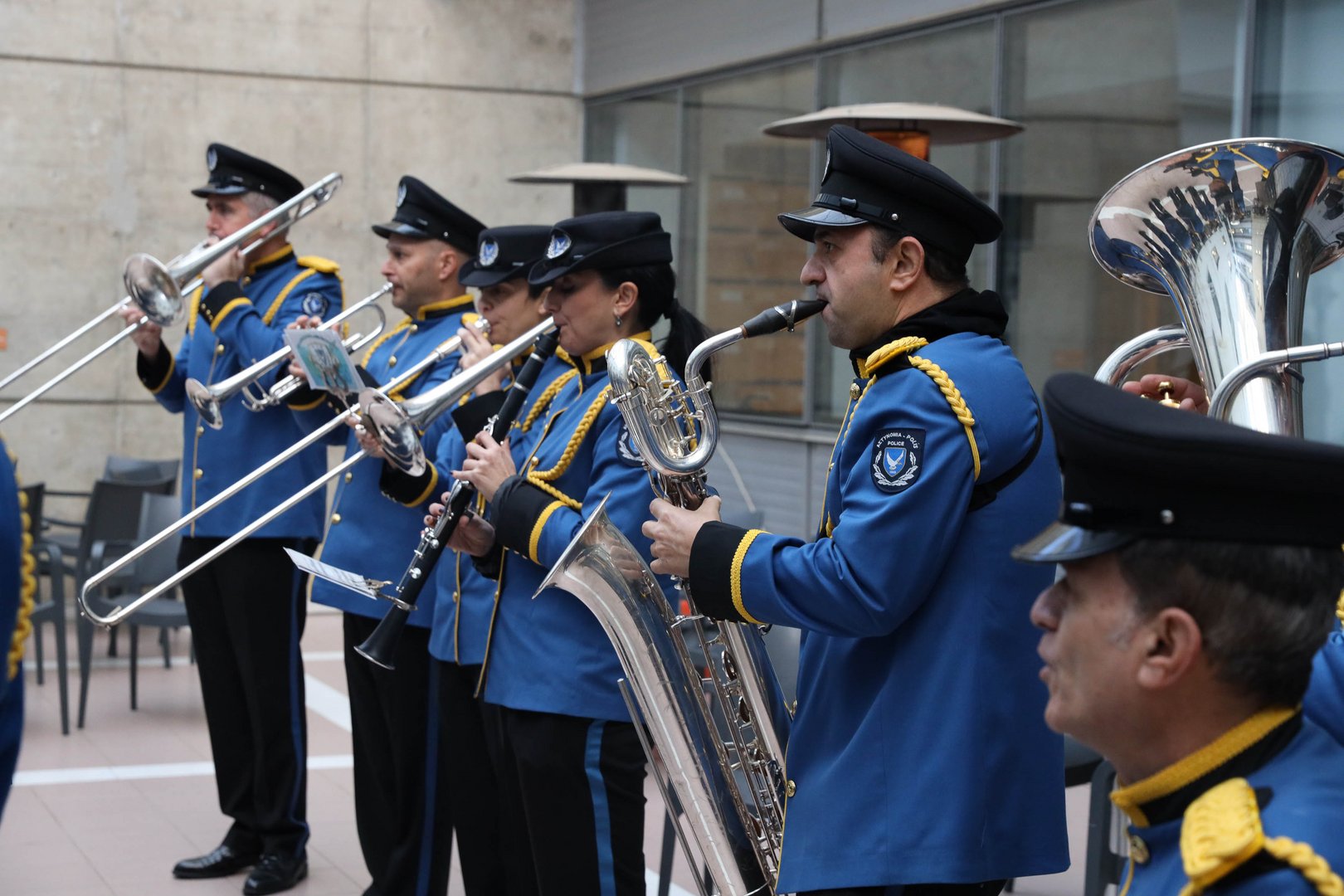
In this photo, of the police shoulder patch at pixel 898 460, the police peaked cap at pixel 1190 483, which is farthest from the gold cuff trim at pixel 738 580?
the police peaked cap at pixel 1190 483

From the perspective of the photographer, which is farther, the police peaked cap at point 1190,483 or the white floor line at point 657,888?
the white floor line at point 657,888

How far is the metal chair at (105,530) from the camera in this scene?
6.17 meters

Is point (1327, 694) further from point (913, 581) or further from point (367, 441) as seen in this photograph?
point (367, 441)

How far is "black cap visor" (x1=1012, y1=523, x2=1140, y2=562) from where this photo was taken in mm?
1228

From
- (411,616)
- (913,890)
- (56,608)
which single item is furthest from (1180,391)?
(56,608)

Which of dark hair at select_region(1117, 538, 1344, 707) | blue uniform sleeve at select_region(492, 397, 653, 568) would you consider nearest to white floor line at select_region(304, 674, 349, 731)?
blue uniform sleeve at select_region(492, 397, 653, 568)

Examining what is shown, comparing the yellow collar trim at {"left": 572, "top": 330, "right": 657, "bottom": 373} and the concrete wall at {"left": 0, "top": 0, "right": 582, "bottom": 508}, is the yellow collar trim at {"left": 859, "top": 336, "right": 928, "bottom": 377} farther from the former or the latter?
the concrete wall at {"left": 0, "top": 0, "right": 582, "bottom": 508}

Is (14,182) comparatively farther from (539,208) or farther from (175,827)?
(175,827)

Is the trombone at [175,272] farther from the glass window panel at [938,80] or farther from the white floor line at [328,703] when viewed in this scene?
the glass window panel at [938,80]

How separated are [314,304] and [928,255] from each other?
265 cm

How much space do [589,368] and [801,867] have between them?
1220 millimetres

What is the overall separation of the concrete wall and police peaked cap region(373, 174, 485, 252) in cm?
495

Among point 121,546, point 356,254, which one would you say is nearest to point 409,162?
point 356,254

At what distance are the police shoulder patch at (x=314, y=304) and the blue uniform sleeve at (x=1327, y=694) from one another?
337cm
